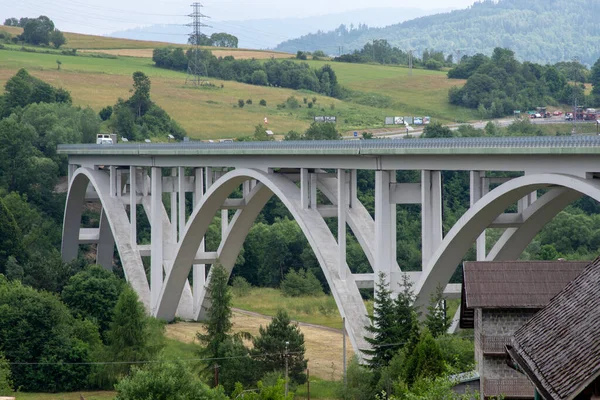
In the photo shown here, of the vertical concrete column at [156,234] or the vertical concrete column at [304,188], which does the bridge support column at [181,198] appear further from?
the vertical concrete column at [304,188]

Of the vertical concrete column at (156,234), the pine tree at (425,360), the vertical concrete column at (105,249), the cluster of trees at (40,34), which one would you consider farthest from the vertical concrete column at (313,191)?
the cluster of trees at (40,34)

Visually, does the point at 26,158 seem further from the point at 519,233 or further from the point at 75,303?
the point at 519,233

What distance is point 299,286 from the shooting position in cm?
8306

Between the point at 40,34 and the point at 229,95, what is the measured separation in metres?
28.8

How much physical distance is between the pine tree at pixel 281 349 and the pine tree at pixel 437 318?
24.7ft

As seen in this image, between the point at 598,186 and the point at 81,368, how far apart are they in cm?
2662

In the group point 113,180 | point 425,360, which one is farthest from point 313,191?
Result: point 113,180

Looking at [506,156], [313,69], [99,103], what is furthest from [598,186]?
[313,69]

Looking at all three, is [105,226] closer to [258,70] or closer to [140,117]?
[140,117]

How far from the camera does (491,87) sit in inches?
5084

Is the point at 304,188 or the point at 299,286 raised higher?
the point at 304,188

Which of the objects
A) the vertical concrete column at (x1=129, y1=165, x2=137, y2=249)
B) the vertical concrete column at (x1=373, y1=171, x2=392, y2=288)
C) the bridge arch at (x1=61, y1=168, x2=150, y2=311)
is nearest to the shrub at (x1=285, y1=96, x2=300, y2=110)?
the bridge arch at (x1=61, y1=168, x2=150, y2=311)

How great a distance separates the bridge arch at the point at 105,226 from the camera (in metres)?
67.5

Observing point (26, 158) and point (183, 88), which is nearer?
point (26, 158)
